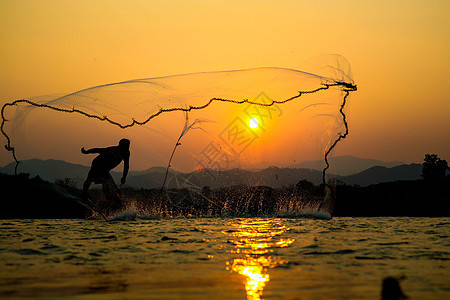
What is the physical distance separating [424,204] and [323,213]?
15.2 meters

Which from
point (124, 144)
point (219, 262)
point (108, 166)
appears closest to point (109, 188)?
point (108, 166)

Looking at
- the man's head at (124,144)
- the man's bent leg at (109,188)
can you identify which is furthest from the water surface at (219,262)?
the man's head at (124,144)

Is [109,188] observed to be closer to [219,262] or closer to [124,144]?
[124,144]

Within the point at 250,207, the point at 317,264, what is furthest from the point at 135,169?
the point at 317,264

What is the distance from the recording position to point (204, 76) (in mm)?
21141

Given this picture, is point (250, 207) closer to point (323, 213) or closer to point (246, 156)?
point (323, 213)

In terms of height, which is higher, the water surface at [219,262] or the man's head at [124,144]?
the man's head at [124,144]

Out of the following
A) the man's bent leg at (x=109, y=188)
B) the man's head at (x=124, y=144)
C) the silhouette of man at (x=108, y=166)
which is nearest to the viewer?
the man's head at (x=124, y=144)

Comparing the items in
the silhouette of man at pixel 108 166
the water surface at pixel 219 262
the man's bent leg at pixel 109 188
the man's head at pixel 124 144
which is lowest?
the water surface at pixel 219 262

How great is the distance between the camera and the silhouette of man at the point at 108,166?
2070 cm

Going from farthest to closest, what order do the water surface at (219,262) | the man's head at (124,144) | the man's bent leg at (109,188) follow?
the man's bent leg at (109,188), the man's head at (124,144), the water surface at (219,262)

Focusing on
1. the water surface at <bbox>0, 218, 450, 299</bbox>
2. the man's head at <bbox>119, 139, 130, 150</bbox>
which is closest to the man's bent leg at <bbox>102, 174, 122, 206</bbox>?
the man's head at <bbox>119, 139, 130, 150</bbox>

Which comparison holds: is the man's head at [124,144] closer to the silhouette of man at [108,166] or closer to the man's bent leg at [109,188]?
the silhouette of man at [108,166]

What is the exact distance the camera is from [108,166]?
69.7 ft
